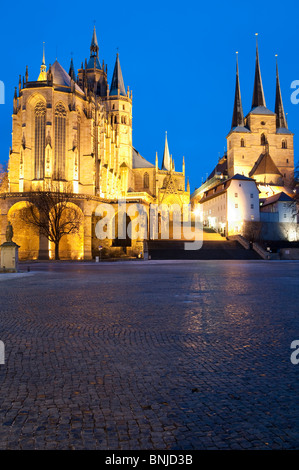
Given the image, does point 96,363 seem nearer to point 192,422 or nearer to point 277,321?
point 192,422

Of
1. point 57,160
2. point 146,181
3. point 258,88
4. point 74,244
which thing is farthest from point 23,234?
point 258,88

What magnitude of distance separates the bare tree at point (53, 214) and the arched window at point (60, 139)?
3250mm

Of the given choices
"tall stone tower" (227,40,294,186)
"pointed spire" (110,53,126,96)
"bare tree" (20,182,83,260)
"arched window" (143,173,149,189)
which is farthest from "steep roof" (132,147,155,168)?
"bare tree" (20,182,83,260)

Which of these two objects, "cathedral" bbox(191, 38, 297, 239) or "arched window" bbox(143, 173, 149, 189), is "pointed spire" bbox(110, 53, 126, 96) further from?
"cathedral" bbox(191, 38, 297, 239)

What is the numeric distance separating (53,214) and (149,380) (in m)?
40.8

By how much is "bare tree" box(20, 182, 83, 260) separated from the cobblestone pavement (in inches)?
1334

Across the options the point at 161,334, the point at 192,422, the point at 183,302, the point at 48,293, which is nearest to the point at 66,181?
the point at 48,293

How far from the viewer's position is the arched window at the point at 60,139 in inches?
1886

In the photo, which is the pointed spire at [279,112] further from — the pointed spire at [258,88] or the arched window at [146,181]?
the arched window at [146,181]

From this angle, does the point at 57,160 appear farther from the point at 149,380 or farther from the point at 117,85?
the point at 149,380

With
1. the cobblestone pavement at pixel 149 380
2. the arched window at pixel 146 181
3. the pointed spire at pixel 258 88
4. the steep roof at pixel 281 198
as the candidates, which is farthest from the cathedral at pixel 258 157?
the cobblestone pavement at pixel 149 380

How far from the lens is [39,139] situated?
47781 millimetres
